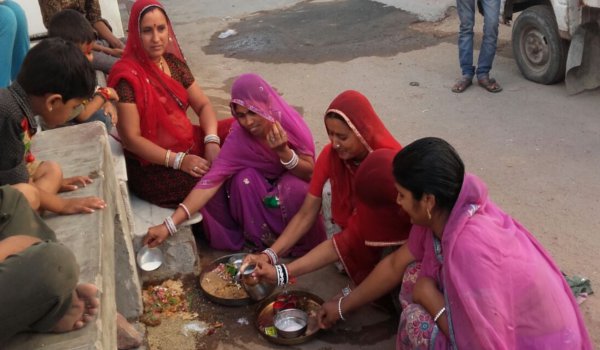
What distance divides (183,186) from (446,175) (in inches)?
76.1

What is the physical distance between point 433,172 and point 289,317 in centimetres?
125

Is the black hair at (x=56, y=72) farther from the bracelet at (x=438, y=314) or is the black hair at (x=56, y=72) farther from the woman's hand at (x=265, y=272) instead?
the bracelet at (x=438, y=314)

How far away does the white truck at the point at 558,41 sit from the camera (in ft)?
17.4

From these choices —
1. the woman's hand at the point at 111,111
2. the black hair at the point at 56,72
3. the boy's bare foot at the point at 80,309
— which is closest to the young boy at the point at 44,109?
the black hair at the point at 56,72

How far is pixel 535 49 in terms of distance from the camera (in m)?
5.97

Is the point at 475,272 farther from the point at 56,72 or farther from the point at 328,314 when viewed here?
the point at 56,72

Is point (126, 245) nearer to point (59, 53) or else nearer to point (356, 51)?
point (59, 53)

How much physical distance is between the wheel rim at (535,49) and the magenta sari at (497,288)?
402 centimetres

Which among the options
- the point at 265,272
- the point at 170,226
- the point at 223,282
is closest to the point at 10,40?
the point at 170,226

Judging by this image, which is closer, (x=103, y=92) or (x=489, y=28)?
(x=103, y=92)

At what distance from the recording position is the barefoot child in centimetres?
173

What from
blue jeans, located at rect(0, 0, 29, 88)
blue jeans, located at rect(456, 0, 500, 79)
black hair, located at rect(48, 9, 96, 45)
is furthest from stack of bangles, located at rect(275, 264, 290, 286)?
blue jeans, located at rect(456, 0, 500, 79)

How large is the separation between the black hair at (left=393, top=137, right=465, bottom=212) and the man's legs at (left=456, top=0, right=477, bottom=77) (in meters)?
3.99

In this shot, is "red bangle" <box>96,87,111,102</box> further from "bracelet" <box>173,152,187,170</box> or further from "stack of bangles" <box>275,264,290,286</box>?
"stack of bangles" <box>275,264,290,286</box>
